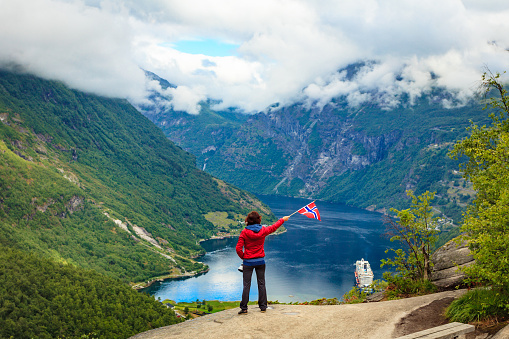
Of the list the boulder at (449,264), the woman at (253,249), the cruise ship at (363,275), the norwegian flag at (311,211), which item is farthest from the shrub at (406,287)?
the cruise ship at (363,275)

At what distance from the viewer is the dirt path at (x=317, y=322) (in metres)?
16.8

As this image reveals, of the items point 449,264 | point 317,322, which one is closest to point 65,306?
point 449,264

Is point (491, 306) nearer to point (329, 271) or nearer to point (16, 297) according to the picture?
point (16, 297)

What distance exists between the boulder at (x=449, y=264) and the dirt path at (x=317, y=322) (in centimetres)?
264

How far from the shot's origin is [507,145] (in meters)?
19.3

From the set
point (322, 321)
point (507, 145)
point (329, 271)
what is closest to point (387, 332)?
point (322, 321)

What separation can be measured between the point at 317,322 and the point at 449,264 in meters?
11.3

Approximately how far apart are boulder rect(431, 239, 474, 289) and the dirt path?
2.64 m

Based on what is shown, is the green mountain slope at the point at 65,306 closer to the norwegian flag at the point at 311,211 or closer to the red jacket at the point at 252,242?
the norwegian flag at the point at 311,211

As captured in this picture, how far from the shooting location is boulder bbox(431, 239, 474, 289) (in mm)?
23372

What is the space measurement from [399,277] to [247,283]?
11897mm

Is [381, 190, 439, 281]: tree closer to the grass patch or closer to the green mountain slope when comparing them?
the grass patch

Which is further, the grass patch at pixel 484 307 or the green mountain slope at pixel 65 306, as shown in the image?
the green mountain slope at pixel 65 306

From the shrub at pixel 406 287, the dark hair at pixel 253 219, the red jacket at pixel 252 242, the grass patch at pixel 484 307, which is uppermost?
the dark hair at pixel 253 219
